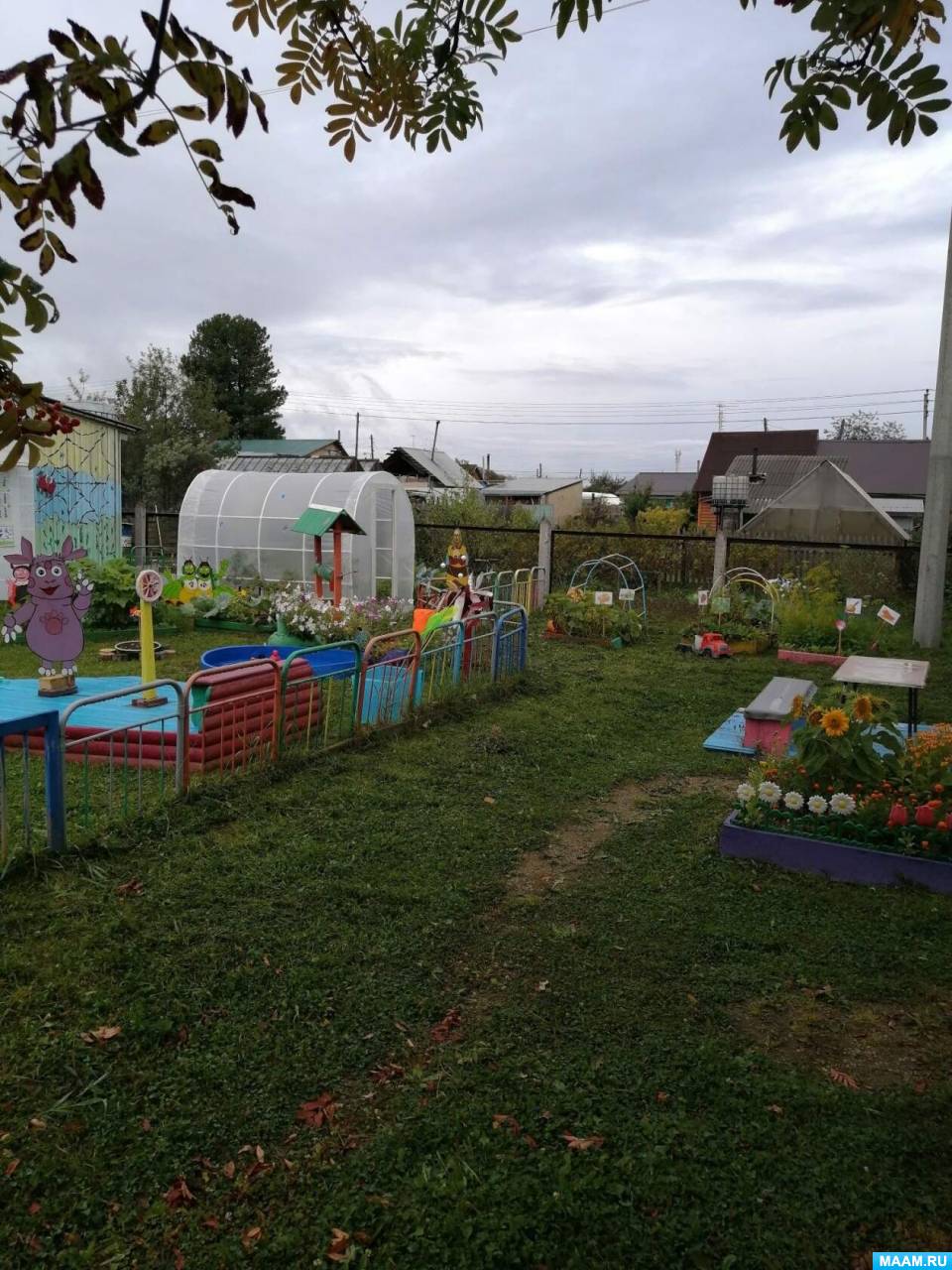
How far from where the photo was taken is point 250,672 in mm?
6449

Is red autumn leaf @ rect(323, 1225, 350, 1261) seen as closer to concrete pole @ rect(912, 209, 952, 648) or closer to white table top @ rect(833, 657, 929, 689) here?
white table top @ rect(833, 657, 929, 689)

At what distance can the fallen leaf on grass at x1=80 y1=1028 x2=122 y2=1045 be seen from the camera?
10.4 feet

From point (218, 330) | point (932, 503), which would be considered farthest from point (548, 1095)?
point (218, 330)

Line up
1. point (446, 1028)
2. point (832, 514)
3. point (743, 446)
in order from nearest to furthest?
point (446, 1028) < point (832, 514) < point (743, 446)

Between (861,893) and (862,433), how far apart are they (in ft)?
229

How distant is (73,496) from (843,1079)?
15326 mm

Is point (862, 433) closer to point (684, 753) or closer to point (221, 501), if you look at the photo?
point (221, 501)

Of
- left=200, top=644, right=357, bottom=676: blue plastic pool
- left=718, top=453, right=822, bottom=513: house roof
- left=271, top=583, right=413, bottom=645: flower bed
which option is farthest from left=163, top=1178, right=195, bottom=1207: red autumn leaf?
left=718, top=453, right=822, bottom=513: house roof

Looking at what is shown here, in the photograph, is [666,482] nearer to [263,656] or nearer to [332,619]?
[332,619]

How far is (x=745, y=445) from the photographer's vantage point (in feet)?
133

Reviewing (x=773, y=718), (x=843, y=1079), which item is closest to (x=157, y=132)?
(x=843, y=1079)

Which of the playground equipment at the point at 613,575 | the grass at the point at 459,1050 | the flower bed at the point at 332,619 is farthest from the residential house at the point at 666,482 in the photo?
the grass at the point at 459,1050

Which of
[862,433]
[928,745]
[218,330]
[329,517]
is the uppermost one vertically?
[218,330]

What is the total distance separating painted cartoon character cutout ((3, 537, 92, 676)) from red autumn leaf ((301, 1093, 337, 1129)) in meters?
6.06
